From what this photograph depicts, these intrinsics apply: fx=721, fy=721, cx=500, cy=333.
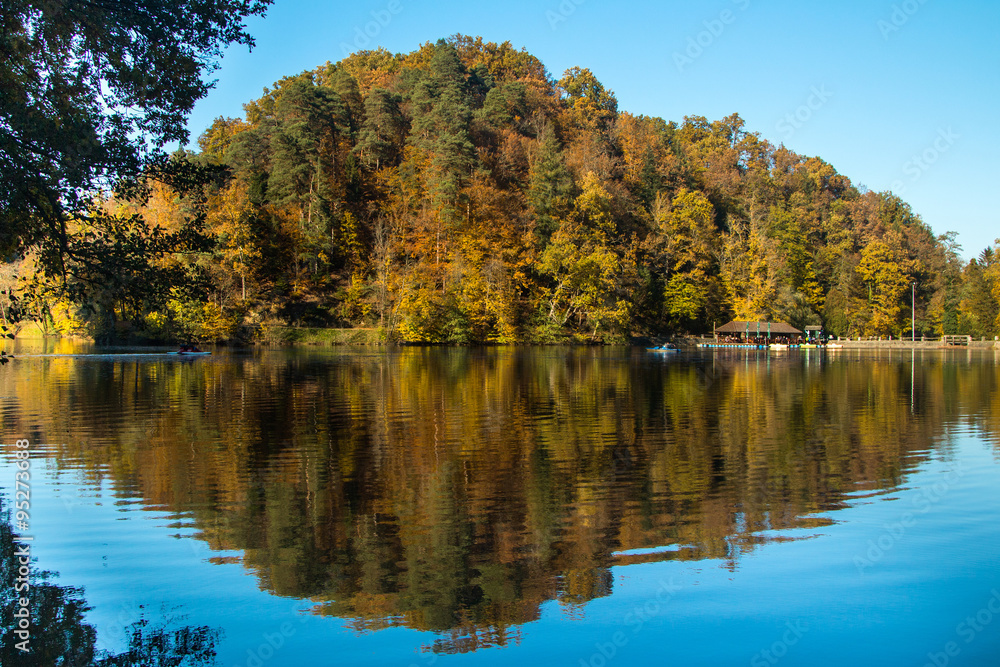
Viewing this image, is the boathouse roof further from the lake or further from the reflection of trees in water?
the reflection of trees in water

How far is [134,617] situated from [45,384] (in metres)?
27.4

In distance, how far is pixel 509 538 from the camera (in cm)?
962

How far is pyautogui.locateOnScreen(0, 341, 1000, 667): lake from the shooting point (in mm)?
6980

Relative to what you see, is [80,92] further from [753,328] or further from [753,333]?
[753,333]

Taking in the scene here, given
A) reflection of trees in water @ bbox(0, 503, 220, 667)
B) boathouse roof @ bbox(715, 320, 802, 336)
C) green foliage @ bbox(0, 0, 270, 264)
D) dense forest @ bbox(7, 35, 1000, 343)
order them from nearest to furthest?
1. reflection of trees in water @ bbox(0, 503, 220, 667)
2. green foliage @ bbox(0, 0, 270, 264)
3. dense forest @ bbox(7, 35, 1000, 343)
4. boathouse roof @ bbox(715, 320, 802, 336)

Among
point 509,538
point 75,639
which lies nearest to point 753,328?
point 509,538

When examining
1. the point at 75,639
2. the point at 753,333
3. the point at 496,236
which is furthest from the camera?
the point at 753,333

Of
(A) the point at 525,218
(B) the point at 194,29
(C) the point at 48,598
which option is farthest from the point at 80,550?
(A) the point at 525,218

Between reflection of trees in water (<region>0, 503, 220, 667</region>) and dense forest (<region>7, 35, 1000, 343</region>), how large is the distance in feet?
170

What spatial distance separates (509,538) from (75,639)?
5.02 m

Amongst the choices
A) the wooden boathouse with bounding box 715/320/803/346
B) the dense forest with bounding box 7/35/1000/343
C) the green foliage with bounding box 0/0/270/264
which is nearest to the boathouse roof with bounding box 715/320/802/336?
the wooden boathouse with bounding box 715/320/803/346

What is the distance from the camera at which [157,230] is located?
42.3 feet

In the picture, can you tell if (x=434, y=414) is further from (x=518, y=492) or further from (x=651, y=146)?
(x=651, y=146)

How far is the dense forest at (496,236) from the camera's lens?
71750 mm
